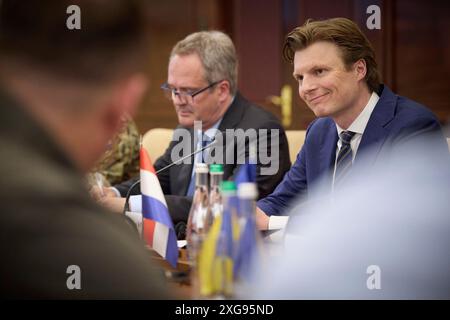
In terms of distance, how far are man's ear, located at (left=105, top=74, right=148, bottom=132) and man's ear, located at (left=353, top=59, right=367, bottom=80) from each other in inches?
57.6

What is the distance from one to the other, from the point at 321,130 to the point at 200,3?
3090 millimetres

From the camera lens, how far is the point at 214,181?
181 centimetres

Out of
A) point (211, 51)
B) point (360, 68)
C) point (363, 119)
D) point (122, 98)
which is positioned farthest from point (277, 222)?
point (122, 98)

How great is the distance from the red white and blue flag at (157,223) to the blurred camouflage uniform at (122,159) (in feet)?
5.04

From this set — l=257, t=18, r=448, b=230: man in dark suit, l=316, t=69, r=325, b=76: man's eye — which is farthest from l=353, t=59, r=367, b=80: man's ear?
l=316, t=69, r=325, b=76: man's eye

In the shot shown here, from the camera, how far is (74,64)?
34.4 inches

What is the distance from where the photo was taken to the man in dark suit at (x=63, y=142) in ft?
2.47

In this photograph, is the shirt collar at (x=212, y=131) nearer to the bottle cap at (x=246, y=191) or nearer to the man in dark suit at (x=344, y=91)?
the man in dark suit at (x=344, y=91)

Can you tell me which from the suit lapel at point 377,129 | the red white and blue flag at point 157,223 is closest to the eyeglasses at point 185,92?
the suit lapel at point 377,129

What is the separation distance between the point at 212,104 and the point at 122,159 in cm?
80

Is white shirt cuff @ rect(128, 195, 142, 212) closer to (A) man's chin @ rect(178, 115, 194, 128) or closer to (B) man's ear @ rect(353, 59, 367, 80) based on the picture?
(A) man's chin @ rect(178, 115, 194, 128)

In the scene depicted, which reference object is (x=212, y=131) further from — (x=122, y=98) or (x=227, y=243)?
(x=122, y=98)
